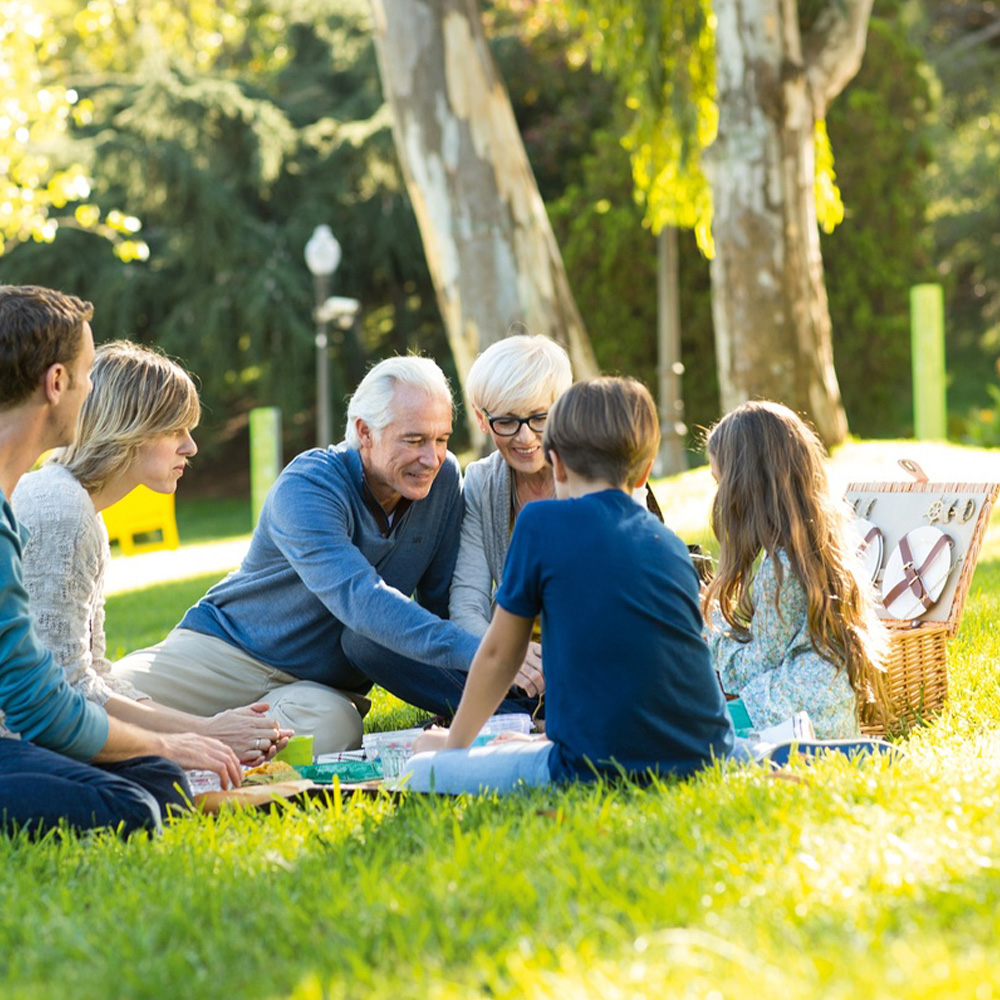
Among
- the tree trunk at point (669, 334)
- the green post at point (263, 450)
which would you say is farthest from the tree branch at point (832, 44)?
Answer: the green post at point (263, 450)

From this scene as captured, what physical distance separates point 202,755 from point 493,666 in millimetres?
868

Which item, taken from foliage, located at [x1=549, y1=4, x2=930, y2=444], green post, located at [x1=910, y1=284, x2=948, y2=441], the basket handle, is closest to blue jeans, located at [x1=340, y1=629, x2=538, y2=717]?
the basket handle

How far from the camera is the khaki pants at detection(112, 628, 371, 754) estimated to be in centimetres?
459

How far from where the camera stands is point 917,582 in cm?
483

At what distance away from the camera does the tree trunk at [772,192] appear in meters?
10.1

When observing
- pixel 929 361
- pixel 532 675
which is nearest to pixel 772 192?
pixel 929 361

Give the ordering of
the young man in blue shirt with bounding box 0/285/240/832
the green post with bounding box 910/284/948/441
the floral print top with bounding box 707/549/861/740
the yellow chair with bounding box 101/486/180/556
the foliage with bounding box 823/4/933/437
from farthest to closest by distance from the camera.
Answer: the foliage with bounding box 823/4/933/437
the yellow chair with bounding box 101/486/180/556
the green post with bounding box 910/284/948/441
the floral print top with bounding box 707/549/861/740
the young man in blue shirt with bounding box 0/285/240/832

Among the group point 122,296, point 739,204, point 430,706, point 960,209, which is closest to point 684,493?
point 739,204

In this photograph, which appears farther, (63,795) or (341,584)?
(341,584)

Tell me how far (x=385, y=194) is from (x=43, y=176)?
6055mm

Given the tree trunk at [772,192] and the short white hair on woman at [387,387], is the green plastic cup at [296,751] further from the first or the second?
the tree trunk at [772,192]

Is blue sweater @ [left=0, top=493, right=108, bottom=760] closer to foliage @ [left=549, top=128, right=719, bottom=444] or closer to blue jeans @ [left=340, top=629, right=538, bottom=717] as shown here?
blue jeans @ [left=340, top=629, right=538, bottom=717]

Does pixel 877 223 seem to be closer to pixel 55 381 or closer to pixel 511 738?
pixel 511 738

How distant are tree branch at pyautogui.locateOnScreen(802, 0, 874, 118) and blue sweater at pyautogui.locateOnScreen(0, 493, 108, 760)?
8640mm
